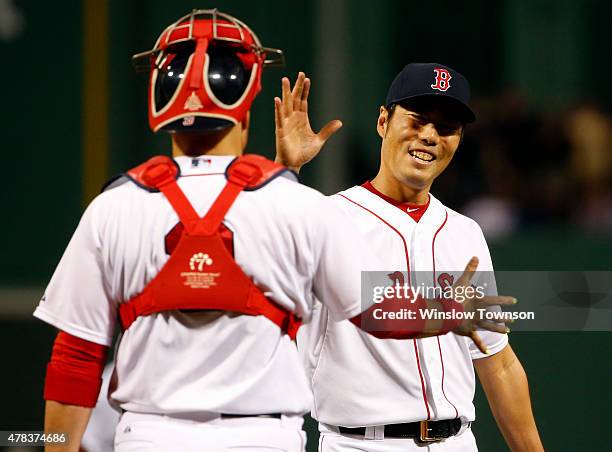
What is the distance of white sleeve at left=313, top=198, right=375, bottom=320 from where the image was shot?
7.46ft

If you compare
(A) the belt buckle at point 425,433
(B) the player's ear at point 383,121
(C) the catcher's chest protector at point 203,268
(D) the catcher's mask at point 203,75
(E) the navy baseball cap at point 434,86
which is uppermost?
(E) the navy baseball cap at point 434,86

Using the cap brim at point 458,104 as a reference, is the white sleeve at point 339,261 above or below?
below

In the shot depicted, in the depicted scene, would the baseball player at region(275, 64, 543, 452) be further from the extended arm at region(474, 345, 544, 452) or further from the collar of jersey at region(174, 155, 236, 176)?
the collar of jersey at region(174, 155, 236, 176)

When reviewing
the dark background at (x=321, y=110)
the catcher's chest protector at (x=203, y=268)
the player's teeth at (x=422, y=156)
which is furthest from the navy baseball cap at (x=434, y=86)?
the dark background at (x=321, y=110)

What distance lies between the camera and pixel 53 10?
5988 millimetres

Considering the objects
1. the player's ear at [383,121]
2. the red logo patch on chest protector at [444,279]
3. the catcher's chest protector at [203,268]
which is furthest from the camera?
the player's ear at [383,121]

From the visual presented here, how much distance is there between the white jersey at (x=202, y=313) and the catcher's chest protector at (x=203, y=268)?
2cm

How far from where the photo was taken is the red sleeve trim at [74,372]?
2254mm

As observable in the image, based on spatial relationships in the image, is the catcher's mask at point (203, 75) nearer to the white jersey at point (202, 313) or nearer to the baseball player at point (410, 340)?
the white jersey at point (202, 313)

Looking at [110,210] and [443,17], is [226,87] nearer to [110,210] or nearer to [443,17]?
[110,210]

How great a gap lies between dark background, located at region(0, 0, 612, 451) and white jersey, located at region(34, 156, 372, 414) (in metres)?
3.07

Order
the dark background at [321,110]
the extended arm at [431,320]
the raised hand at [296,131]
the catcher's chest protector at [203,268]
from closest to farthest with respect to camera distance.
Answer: the catcher's chest protector at [203,268], the extended arm at [431,320], the raised hand at [296,131], the dark background at [321,110]

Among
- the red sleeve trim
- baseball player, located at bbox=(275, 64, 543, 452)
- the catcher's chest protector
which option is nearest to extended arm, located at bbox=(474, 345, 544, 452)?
baseball player, located at bbox=(275, 64, 543, 452)

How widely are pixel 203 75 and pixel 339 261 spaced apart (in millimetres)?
508
